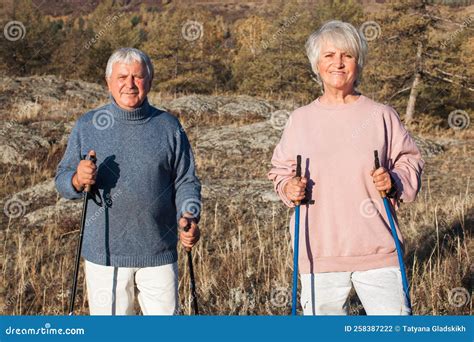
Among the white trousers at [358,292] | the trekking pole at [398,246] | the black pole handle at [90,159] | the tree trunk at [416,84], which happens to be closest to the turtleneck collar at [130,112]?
the black pole handle at [90,159]

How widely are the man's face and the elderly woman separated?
805 mm

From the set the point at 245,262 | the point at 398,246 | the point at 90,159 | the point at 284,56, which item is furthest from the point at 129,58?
the point at 284,56

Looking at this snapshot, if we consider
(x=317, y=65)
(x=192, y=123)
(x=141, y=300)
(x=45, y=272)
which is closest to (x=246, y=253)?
(x=45, y=272)

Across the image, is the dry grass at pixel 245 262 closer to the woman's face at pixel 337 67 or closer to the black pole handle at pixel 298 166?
the black pole handle at pixel 298 166

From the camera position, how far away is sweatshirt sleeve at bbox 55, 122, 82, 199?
10.6 ft

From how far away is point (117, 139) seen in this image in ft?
10.8

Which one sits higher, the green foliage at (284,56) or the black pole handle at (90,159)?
the green foliage at (284,56)

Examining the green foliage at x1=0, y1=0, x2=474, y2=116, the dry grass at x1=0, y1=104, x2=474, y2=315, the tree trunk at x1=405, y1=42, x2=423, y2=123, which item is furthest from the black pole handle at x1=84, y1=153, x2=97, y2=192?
the tree trunk at x1=405, y1=42, x2=423, y2=123

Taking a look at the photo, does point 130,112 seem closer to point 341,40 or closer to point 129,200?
point 129,200

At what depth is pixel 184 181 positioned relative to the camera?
3379 mm

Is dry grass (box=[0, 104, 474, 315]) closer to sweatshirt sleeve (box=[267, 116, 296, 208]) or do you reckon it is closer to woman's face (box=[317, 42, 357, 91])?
sweatshirt sleeve (box=[267, 116, 296, 208])

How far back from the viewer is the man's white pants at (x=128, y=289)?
3236mm

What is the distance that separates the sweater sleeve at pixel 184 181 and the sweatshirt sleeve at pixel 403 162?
0.96m

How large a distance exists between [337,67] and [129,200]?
3.90ft
